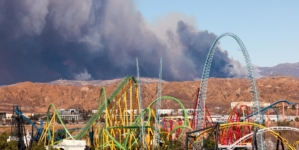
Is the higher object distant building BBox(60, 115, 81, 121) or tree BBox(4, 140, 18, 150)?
distant building BBox(60, 115, 81, 121)

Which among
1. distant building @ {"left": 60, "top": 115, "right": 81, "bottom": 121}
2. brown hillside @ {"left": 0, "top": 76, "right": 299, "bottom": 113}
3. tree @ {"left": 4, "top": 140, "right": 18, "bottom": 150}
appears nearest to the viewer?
tree @ {"left": 4, "top": 140, "right": 18, "bottom": 150}

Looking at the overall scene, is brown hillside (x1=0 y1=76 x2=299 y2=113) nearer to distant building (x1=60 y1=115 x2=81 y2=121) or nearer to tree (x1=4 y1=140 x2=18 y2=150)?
distant building (x1=60 y1=115 x2=81 y2=121)

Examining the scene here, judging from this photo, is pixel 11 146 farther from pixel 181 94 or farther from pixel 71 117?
pixel 181 94

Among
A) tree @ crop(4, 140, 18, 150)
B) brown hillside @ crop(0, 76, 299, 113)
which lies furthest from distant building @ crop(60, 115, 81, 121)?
tree @ crop(4, 140, 18, 150)

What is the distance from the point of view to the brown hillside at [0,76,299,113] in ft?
552

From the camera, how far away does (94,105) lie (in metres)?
180

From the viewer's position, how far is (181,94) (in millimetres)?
184000

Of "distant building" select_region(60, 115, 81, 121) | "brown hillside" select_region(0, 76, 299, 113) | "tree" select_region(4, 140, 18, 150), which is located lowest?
"tree" select_region(4, 140, 18, 150)

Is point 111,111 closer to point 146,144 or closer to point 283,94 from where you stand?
point 146,144

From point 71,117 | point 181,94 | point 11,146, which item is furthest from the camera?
point 181,94

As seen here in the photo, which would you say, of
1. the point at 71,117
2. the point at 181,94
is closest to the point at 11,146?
the point at 71,117

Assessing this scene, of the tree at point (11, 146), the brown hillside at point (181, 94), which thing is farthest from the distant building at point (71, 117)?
the tree at point (11, 146)

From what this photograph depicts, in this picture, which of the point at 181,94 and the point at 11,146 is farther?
the point at 181,94

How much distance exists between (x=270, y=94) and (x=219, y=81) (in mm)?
25747
